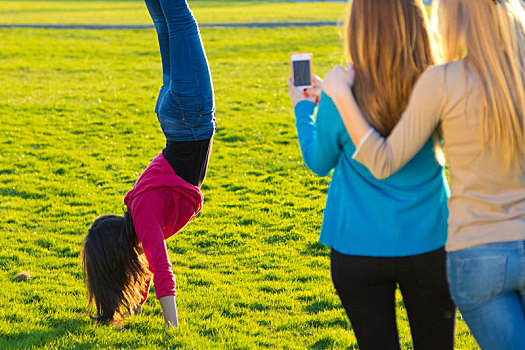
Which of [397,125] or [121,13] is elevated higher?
[121,13]

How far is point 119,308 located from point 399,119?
3014mm

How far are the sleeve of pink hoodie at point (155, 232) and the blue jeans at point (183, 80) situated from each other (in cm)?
46

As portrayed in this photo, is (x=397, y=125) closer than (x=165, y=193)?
Yes

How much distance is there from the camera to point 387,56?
2.47 m

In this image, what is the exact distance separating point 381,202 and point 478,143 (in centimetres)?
47

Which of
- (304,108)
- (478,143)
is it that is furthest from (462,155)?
(304,108)

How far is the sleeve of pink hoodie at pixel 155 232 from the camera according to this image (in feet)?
14.3

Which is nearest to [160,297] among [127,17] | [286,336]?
[286,336]

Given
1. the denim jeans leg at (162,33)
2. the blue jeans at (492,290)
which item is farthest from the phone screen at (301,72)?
the denim jeans leg at (162,33)

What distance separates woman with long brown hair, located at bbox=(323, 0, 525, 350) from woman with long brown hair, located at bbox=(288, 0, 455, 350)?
11 cm

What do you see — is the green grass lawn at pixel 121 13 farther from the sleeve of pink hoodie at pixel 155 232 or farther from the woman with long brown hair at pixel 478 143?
the woman with long brown hair at pixel 478 143

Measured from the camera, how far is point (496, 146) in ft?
7.72

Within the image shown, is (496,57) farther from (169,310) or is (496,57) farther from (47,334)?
(47,334)

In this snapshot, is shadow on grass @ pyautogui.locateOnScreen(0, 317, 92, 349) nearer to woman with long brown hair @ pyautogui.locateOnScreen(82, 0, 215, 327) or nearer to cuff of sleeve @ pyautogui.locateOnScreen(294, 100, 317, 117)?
woman with long brown hair @ pyautogui.locateOnScreen(82, 0, 215, 327)
